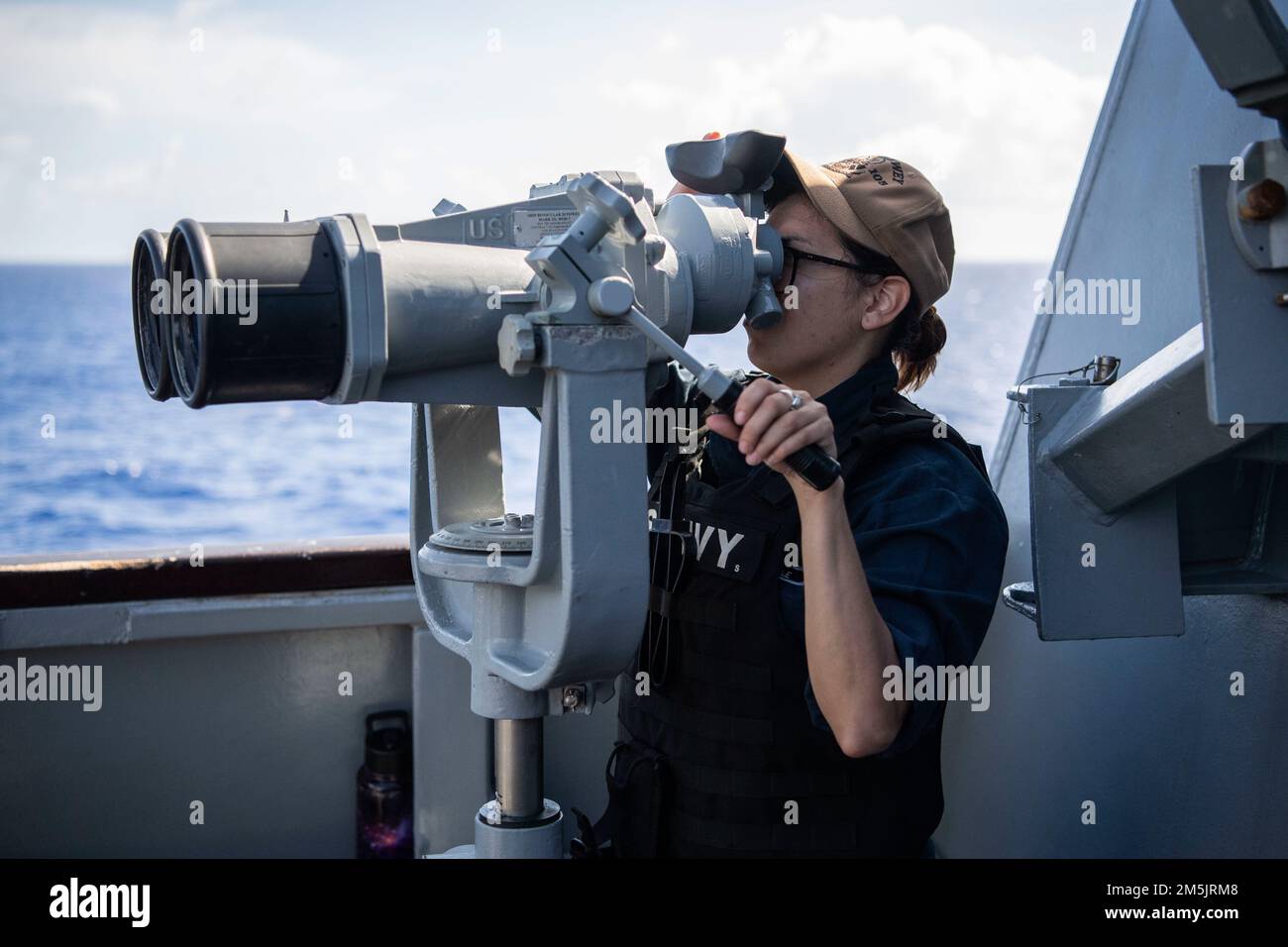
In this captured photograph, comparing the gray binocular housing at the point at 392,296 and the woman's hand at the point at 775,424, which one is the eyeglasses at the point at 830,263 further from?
the woman's hand at the point at 775,424

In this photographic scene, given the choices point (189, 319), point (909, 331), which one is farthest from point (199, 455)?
point (189, 319)

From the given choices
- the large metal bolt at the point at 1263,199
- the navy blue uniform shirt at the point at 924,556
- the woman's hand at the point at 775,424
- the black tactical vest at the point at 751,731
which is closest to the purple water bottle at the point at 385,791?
the black tactical vest at the point at 751,731

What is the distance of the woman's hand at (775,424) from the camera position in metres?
1.25

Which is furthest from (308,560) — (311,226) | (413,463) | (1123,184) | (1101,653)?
(1123,184)

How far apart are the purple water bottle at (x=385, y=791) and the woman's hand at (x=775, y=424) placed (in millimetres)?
1346

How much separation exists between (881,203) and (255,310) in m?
0.87

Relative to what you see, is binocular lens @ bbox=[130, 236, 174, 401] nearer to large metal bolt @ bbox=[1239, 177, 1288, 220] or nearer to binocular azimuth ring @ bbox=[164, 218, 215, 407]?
binocular azimuth ring @ bbox=[164, 218, 215, 407]

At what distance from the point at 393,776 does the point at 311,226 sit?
1.40 meters

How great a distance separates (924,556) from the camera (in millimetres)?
1436

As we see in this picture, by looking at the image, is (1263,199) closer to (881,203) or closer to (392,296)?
(881,203)

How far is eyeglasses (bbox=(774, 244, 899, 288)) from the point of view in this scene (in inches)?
65.8

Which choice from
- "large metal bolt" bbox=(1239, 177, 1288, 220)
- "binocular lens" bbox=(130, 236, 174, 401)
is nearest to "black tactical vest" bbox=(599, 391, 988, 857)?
"large metal bolt" bbox=(1239, 177, 1288, 220)

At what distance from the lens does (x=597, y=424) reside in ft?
4.22

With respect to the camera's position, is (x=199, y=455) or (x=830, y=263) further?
(x=199, y=455)
